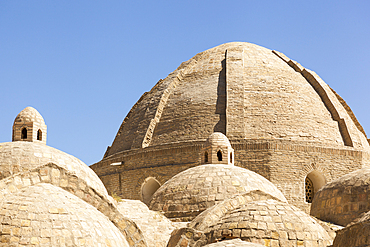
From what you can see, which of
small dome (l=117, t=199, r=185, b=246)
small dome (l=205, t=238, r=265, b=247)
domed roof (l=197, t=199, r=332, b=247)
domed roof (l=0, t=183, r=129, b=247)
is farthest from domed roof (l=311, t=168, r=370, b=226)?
domed roof (l=0, t=183, r=129, b=247)

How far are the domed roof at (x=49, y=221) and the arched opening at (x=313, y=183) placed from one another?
13562 millimetres

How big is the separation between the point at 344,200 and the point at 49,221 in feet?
28.2

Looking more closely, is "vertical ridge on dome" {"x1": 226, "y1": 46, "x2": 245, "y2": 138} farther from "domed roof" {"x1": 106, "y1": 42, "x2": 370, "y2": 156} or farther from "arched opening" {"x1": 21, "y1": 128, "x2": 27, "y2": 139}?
"arched opening" {"x1": 21, "y1": 128, "x2": 27, "y2": 139}

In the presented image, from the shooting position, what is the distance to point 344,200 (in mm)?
14797

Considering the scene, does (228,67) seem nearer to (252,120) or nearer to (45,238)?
(252,120)

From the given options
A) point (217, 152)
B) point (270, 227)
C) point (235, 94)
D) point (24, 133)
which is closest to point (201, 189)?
point (217, 152)

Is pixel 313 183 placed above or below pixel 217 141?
below

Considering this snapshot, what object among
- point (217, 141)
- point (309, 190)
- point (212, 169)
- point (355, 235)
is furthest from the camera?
point (309, 190)

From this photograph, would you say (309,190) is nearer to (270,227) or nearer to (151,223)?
(151,223)

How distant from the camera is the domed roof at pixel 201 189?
15.1 m

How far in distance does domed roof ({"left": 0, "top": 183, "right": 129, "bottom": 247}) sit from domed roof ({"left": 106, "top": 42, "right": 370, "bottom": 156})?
43.4 feet

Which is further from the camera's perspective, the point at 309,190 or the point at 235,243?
the point at 309,190

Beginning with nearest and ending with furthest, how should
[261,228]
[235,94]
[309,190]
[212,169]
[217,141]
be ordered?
[261,228]
[212,169]
[217,141]
[309,190]
[235,94]

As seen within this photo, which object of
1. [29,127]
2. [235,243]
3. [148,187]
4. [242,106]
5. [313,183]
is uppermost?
[242,106]
